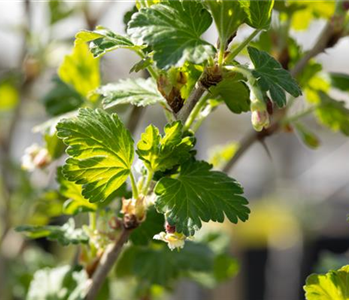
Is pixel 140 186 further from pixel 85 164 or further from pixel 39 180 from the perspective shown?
pixel 39 180

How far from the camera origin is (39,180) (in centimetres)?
156

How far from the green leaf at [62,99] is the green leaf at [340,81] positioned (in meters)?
0.39

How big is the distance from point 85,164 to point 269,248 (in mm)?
3048

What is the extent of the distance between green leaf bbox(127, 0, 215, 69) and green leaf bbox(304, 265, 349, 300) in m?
0.25

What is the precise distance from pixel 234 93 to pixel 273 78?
69 millimetres

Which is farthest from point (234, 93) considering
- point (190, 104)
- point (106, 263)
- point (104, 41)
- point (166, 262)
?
point (166, 262)

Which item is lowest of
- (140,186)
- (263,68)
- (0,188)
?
(0,188)

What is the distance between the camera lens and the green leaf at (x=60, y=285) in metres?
0.78

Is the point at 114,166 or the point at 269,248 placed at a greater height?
the point at 114,166

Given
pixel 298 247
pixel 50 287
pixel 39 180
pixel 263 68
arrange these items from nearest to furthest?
pixel 263 68 → pixel 50 287 → pixel 39 180 → pixel 298 247

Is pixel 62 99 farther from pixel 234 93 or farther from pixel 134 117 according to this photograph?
pixel 234 93

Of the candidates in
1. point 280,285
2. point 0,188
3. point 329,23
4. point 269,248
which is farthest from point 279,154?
point 329,23

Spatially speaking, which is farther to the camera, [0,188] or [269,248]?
[269,248]

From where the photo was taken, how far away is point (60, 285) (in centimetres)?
82
